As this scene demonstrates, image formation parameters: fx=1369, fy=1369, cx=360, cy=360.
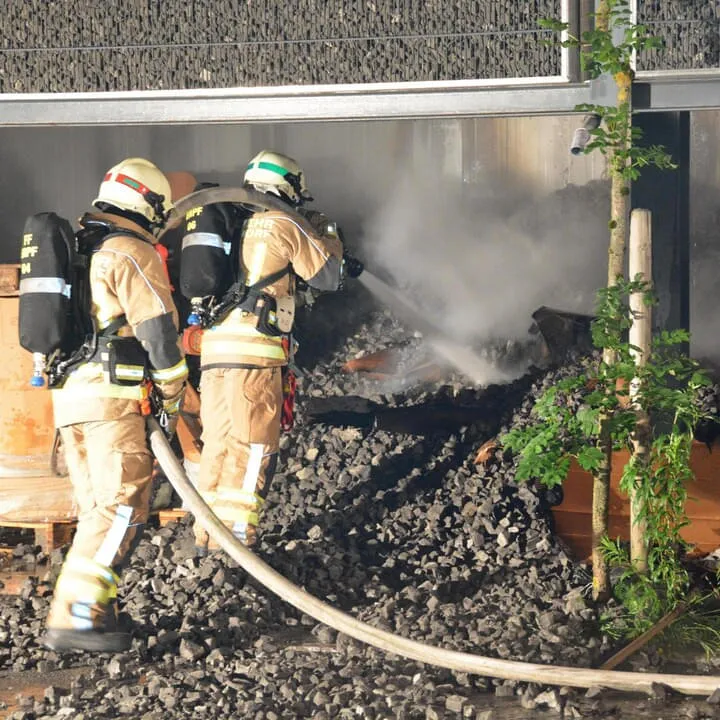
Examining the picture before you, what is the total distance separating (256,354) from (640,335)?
2.16 metres

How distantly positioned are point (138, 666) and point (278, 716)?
997 millimetres

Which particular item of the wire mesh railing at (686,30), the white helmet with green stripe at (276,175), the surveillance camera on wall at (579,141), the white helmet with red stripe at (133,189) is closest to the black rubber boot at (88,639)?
the white helmet with red stripe at (133,189)

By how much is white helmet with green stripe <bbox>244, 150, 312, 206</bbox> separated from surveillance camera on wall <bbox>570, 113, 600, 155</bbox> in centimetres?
158

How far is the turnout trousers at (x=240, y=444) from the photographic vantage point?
7539 millimetres

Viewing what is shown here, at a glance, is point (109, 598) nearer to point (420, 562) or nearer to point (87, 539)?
point (87, 539)

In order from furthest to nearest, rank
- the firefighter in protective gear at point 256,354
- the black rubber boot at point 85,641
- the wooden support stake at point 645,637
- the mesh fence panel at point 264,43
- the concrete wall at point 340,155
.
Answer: the concrete wall at point 340,155, the firefighter in protective gear at point 256,354, the mesh fence panel at point 264,43, the black rubber boot at point 85,641, the wooden support stake at point 645,637

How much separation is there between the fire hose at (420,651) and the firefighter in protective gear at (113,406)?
0.69ft

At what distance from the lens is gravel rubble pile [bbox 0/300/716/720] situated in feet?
18.9

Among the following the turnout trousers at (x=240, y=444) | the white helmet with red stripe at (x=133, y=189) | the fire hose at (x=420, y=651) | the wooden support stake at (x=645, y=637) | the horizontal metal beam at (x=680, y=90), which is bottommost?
the wooden support stake at (x=645, y=637)

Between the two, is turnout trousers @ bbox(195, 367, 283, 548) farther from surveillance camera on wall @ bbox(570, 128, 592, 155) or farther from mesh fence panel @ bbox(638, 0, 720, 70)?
mesh fence panel @ bbox(638, 0, 720, 70)

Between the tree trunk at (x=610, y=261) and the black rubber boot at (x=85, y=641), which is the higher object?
the tree trunk at (x=610, y=261)

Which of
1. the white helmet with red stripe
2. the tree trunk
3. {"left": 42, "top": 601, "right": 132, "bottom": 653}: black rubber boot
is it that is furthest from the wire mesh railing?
{"left": 42, "top": 601, "right": 132, "bottom": 653}: black rubber boot

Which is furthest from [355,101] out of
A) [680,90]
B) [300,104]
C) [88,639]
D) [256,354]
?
[88,639]

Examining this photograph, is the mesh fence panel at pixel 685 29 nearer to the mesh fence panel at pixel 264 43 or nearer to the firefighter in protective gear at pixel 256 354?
the mesh fence panel at pixel 264 43
